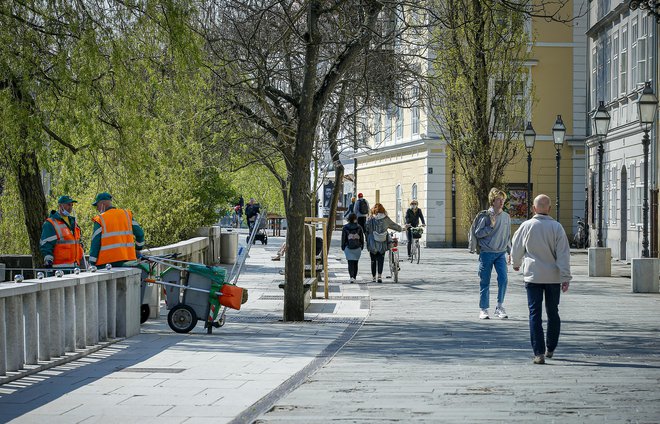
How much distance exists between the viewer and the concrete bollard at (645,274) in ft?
81.4

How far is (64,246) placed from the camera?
16922mm

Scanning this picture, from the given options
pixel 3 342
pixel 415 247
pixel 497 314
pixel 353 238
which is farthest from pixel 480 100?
pixel 3 342

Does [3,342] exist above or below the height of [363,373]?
above

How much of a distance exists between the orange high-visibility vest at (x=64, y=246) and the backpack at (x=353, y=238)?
11.9 m

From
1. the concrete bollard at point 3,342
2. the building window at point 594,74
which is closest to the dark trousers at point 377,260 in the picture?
the concrete bollard at point 3,342

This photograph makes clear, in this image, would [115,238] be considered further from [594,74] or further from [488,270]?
[594,74]

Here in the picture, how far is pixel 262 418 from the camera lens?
9.14 meters

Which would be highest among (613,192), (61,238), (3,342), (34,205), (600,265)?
(613,192)

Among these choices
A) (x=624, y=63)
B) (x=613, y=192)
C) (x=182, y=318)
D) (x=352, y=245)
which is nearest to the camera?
(x=182, y=318)

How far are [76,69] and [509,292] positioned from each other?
11.8 meters

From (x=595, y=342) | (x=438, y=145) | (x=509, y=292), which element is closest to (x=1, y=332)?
(x=595, y=342)

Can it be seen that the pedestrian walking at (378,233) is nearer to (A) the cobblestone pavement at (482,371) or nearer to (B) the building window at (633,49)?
(A) the cobblestone pavement at (482,371)

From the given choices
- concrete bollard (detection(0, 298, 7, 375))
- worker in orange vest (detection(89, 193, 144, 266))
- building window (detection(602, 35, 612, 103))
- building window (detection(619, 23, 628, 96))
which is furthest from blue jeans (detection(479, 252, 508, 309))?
building window (detection(602, 35, 612, 103))

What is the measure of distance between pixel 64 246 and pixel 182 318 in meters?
2.04
